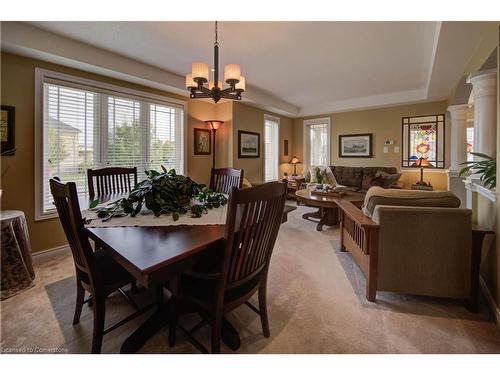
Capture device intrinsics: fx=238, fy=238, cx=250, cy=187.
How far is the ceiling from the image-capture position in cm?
235

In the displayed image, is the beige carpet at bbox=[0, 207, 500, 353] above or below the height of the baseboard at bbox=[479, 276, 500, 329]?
below

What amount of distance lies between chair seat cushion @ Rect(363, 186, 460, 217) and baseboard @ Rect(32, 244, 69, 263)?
3.41m

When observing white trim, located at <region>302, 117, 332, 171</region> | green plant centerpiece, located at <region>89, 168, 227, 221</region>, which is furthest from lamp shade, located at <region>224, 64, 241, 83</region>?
white trim, located at <region>302, 117, 332, 171</region>

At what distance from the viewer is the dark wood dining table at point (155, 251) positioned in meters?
0.94

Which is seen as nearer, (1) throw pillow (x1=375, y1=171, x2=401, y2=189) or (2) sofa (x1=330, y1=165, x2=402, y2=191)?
(1) throw pillow (x1=375, y1=171, x2=401, y2=189)

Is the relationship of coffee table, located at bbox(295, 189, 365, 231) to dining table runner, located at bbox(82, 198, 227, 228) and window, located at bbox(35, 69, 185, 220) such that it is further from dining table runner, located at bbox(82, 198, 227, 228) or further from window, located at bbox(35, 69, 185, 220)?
window, located at bbox(35, 69, 185, 220)

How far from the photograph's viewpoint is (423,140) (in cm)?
487

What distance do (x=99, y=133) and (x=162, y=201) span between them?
214cm

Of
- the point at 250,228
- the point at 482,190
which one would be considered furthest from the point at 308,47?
the point at 250,228

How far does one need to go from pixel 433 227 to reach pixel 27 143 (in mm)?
3875

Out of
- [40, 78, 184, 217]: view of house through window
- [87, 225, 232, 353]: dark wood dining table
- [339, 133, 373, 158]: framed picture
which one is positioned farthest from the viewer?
[339, 133, 373, 158]: framed picture

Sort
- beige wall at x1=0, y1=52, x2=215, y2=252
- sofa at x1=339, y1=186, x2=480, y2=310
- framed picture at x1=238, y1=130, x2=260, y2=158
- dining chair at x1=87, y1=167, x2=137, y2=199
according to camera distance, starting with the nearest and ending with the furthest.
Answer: sofa at x1=339, y1=186, x2=480, y2=310 < dining chair at x1=87, y1=167, x2=137, y2=199 < beige wall at x1=0, y1=52, x2=215, y2=252 < framed picture at x1=238, y1=130, x2=260, y2=158
